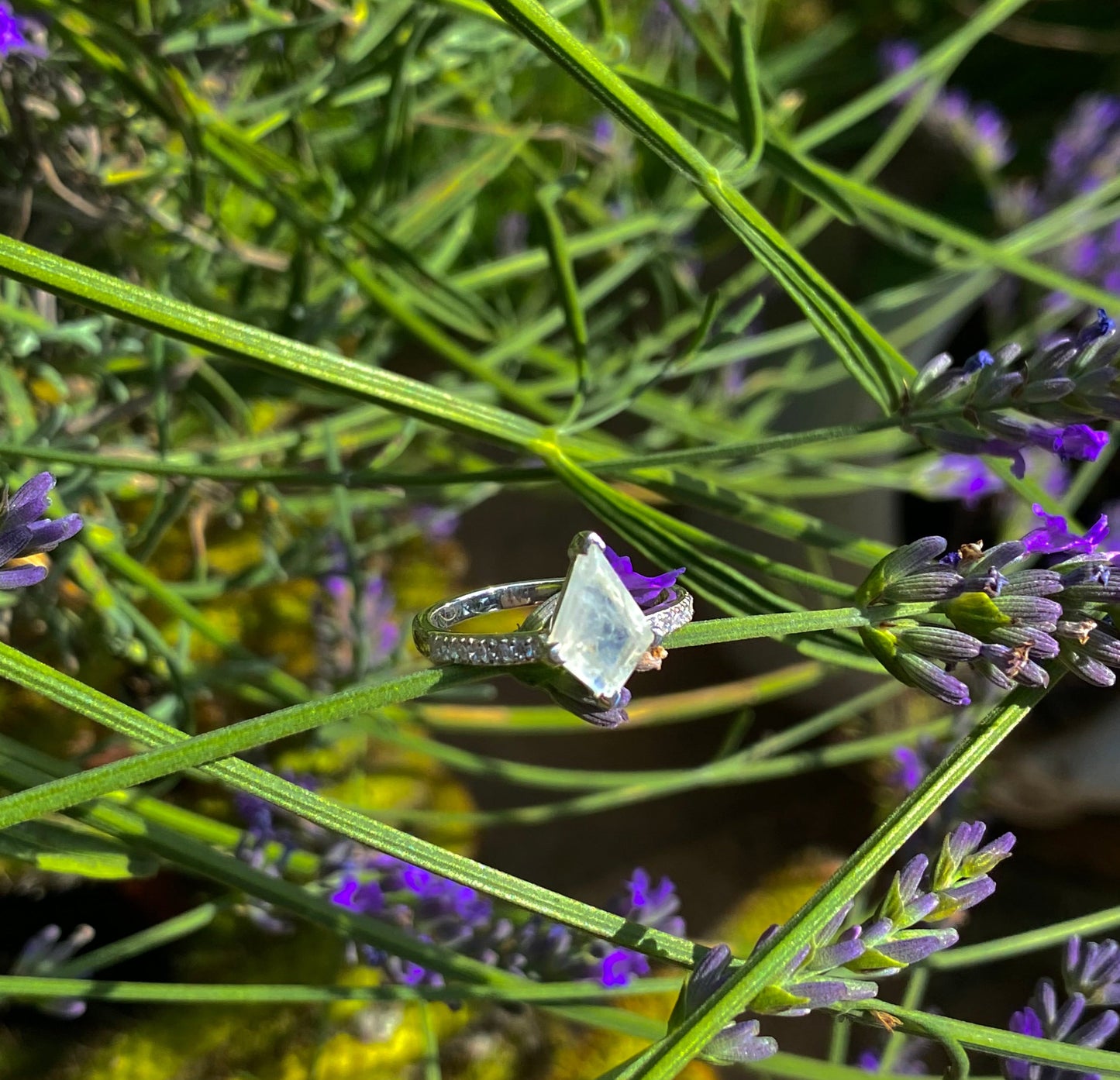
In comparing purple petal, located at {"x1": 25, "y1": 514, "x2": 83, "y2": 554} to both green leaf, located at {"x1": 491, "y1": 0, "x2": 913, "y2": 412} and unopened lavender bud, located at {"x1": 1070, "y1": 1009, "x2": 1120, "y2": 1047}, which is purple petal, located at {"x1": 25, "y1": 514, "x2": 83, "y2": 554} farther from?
unopened lavender bud, located at {"x1": 1070, "y1": 1009, "x2": 1120, "y2": 1047}

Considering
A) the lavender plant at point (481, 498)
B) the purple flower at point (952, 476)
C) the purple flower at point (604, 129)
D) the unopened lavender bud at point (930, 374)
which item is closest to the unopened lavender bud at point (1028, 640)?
the lavender plant at point (481, 498)

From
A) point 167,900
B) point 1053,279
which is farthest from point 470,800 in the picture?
point 1053,279

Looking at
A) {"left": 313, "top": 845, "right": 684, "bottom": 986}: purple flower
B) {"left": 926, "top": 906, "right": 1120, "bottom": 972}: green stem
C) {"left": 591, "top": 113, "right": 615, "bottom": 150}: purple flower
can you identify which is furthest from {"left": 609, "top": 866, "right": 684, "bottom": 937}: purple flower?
{"left": 591, "top": 113, "right": 615, "bottom": 150}: purple flower

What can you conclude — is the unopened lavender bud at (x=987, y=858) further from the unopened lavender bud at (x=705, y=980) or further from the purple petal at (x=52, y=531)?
the purple petal at (x=52, y=531)

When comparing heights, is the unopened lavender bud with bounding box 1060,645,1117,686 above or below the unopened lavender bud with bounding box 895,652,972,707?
above

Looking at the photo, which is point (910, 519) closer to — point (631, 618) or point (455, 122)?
point (455, 122)

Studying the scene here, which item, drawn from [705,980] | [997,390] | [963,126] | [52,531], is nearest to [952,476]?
[963,126]
